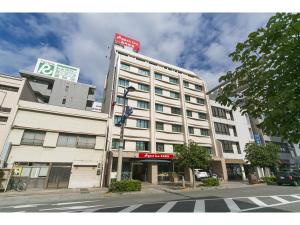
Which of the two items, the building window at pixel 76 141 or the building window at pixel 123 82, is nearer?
the building window at pixel 76 141

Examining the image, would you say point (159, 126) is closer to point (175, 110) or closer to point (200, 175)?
point (175, 110)

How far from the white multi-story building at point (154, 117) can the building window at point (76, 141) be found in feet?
7.65

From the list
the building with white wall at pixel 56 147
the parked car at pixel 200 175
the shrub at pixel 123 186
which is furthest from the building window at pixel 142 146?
the shrub at pixel 123 186

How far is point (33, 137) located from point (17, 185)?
4.99 m

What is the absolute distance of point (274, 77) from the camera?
4.06 meters

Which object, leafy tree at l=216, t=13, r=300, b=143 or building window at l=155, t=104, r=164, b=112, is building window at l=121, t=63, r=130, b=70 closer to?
building window at l=155, t=104, r=164, b=112

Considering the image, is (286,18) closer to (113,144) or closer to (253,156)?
(113,144)

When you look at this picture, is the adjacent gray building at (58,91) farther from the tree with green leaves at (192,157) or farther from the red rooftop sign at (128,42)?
the tree with green leaves at (192,157)

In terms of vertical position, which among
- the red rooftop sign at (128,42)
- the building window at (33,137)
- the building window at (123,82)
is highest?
the red rooftop sign at (128,42)

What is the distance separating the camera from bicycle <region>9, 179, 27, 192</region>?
55.1ft

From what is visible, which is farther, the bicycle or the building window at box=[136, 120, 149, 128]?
the building window at box=[136, 120, 149, 128]

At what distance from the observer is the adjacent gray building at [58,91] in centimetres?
4003

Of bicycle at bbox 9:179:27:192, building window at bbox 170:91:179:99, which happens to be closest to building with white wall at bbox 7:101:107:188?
bicycle at bbox 9:179:27:192

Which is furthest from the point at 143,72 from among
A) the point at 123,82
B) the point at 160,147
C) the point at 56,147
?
the point at 56,147
